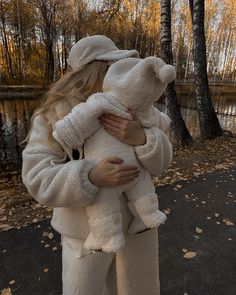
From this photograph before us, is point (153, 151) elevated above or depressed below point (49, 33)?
below

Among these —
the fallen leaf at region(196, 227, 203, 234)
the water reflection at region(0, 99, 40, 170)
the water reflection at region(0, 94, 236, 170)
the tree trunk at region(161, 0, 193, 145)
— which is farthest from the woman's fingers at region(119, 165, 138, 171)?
the water reflection at region(0, 99, 40, 170)

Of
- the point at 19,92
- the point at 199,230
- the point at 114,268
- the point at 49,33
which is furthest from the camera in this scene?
the point at 49,33

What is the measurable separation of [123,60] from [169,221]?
266 centimetres

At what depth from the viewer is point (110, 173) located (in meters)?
1.25

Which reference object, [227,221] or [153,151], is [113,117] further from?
[227,221]

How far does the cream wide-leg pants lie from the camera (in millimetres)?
1411

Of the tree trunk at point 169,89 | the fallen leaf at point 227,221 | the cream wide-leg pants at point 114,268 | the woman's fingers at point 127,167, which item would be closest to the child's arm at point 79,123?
the woman's fingers at point 127,167

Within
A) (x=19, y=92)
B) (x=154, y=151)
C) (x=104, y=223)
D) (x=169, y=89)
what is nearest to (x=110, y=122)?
(x=154, y=151)

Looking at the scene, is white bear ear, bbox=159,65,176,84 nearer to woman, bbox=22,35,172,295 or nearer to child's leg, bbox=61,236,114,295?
woman, bbox=22,35,172,295

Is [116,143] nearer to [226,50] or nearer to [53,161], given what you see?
[53,161]

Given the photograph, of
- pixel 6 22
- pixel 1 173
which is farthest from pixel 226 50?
pixel 1 173

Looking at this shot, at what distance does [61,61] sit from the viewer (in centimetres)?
3591

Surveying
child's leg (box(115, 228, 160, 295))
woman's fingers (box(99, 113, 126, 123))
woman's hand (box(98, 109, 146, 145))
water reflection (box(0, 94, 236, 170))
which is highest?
woman's fingers (box(99, 113, 126, 123))

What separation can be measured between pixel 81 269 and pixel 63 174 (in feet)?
1.79
